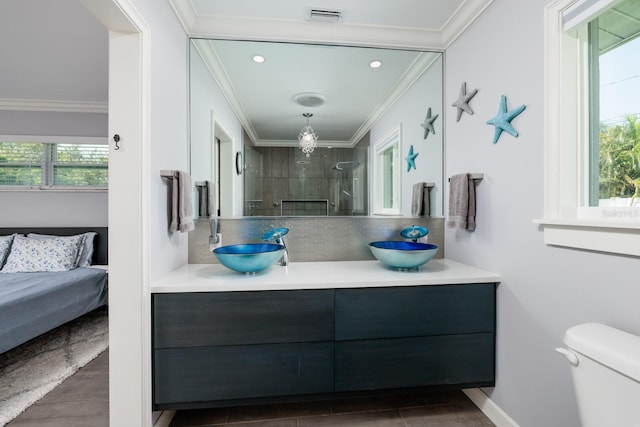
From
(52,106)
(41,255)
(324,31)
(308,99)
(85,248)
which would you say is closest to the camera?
(324,31)

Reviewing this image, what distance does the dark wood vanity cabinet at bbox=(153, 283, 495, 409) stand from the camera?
1.38 metres

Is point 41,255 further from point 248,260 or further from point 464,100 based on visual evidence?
point 464,100

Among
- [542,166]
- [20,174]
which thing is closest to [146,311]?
[542,166]

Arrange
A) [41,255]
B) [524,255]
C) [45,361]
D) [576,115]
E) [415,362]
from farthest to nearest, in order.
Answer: [41,255] → [45,361] → [415,362] → [524,255] → [576,115]

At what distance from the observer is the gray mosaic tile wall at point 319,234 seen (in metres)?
1.96

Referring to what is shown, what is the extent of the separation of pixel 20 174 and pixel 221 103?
9.91ft

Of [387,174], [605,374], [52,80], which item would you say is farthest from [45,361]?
[605,374]

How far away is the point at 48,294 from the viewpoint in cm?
239

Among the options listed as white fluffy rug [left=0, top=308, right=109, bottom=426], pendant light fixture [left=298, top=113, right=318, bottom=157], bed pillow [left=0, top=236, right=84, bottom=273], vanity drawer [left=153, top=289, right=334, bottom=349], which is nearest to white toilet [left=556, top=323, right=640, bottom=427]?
vanity drawer [left=153, top=289, right=334, bottom=349]

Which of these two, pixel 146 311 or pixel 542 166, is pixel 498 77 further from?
pixel 146 311

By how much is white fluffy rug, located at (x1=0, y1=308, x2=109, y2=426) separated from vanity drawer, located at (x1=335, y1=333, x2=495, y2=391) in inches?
77.0

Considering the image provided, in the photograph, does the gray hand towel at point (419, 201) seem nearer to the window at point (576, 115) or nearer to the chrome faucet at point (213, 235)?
the window at point (576, 115)

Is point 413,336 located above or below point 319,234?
below

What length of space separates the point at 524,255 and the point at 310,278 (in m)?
1.07
